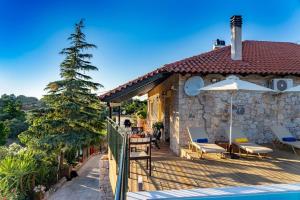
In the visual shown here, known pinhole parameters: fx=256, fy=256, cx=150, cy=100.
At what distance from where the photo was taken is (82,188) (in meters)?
17.5

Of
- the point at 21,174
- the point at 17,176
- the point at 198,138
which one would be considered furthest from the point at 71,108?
the point at 198,138

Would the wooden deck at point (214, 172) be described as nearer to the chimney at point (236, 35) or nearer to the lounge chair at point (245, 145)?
the lounge chair at point (245, 145)

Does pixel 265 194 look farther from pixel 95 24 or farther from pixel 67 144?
pixel 95 24

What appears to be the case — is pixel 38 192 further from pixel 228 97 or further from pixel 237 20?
pixel 237 20

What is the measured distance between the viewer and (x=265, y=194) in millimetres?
6387

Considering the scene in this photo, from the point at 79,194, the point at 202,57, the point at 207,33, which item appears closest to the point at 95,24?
the point at 207,33

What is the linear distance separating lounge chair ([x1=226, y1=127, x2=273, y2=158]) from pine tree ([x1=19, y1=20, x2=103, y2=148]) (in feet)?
36.6

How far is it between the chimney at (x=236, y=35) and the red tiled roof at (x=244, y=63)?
1.13 ft

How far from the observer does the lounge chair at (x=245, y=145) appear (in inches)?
393

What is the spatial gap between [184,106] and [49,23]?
685 inches

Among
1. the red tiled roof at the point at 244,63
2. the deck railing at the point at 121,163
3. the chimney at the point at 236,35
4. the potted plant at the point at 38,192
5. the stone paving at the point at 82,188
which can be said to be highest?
the chimney at the point at 236,35

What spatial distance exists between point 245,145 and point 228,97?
8.99 ft

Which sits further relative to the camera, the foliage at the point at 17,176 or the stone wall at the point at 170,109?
the foliage at the point at 17,176

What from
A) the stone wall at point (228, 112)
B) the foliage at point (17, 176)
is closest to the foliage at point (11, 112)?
the foliage at point (17, 176)
